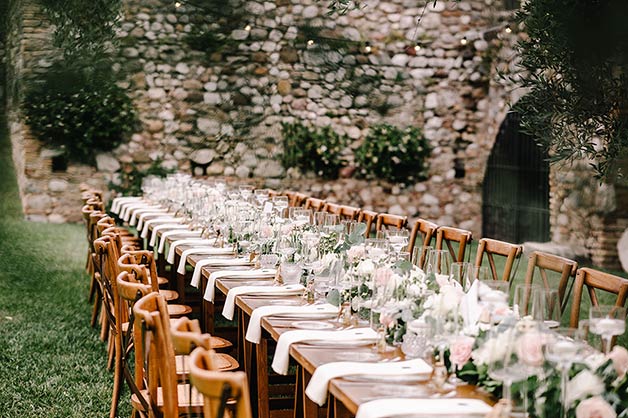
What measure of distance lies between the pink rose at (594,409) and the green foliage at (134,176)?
33.3ft

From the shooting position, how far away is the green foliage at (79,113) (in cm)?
1147

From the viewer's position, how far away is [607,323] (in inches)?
88.2

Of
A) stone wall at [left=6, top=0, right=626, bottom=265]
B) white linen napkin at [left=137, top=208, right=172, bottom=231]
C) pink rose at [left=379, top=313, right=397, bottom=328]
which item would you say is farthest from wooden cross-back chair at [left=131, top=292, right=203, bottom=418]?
stone wall at [left=6, top=0, right=626, bottom=265]

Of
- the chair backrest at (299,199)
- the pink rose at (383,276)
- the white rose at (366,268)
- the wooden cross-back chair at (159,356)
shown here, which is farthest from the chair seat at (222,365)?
the chair backrest at (299,199)

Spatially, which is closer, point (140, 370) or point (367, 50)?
point (140, 370)

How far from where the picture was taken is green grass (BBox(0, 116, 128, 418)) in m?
4.62

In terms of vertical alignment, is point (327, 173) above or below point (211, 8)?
below

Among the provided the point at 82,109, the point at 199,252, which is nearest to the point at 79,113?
the point at 82,109

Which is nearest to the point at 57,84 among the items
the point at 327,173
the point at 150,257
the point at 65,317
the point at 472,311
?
the point at 327,173

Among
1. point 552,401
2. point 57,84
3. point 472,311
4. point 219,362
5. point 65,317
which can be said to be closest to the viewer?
point 552,401

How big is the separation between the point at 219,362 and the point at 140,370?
517 mm

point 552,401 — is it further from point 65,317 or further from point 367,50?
point 367,50

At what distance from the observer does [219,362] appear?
3.78m

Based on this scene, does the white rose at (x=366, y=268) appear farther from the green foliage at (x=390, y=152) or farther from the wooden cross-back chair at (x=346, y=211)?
the green foliage at (x=390, y=152)
